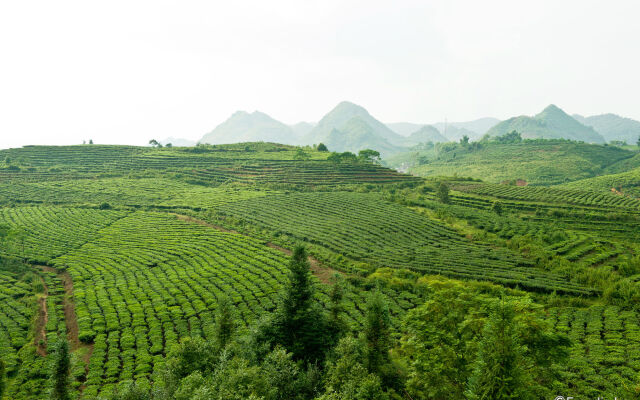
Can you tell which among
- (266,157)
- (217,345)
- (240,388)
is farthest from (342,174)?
(240,388)

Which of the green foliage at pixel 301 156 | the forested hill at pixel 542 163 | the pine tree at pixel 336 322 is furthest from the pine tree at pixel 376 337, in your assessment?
the forested hill at pixel 542 163

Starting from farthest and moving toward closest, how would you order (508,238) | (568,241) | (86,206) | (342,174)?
1. (342,174)
2. (86,206)
3. (508,238)
4. (568,241)

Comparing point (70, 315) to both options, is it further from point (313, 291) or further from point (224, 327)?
point (313, 291)

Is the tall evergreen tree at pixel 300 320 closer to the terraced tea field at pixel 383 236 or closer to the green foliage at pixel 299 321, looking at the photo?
the green foliage at pixel 299 321

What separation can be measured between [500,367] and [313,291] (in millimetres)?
16446

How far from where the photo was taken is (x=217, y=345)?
84.7 feet

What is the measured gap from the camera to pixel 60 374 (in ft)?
71.3

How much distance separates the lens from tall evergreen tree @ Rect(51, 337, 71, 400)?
21594 millimetres

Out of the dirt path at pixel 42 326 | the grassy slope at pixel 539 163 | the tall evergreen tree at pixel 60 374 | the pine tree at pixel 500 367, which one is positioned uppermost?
the grassy slope at pixel 539 163

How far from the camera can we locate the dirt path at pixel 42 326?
30.1 m

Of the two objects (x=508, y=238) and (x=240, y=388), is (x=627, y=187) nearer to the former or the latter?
(x=508, y=238)

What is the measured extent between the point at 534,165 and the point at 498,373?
168m

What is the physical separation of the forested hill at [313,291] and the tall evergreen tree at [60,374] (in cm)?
10

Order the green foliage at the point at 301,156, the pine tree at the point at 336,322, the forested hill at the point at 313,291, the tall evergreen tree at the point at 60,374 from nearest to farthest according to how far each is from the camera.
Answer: the forested hill at the point at 313,291 → the tall evergreen tree at the point at 60,374 → the pine tree at the point at 336,322 → the green foliage at the point at 301,156
